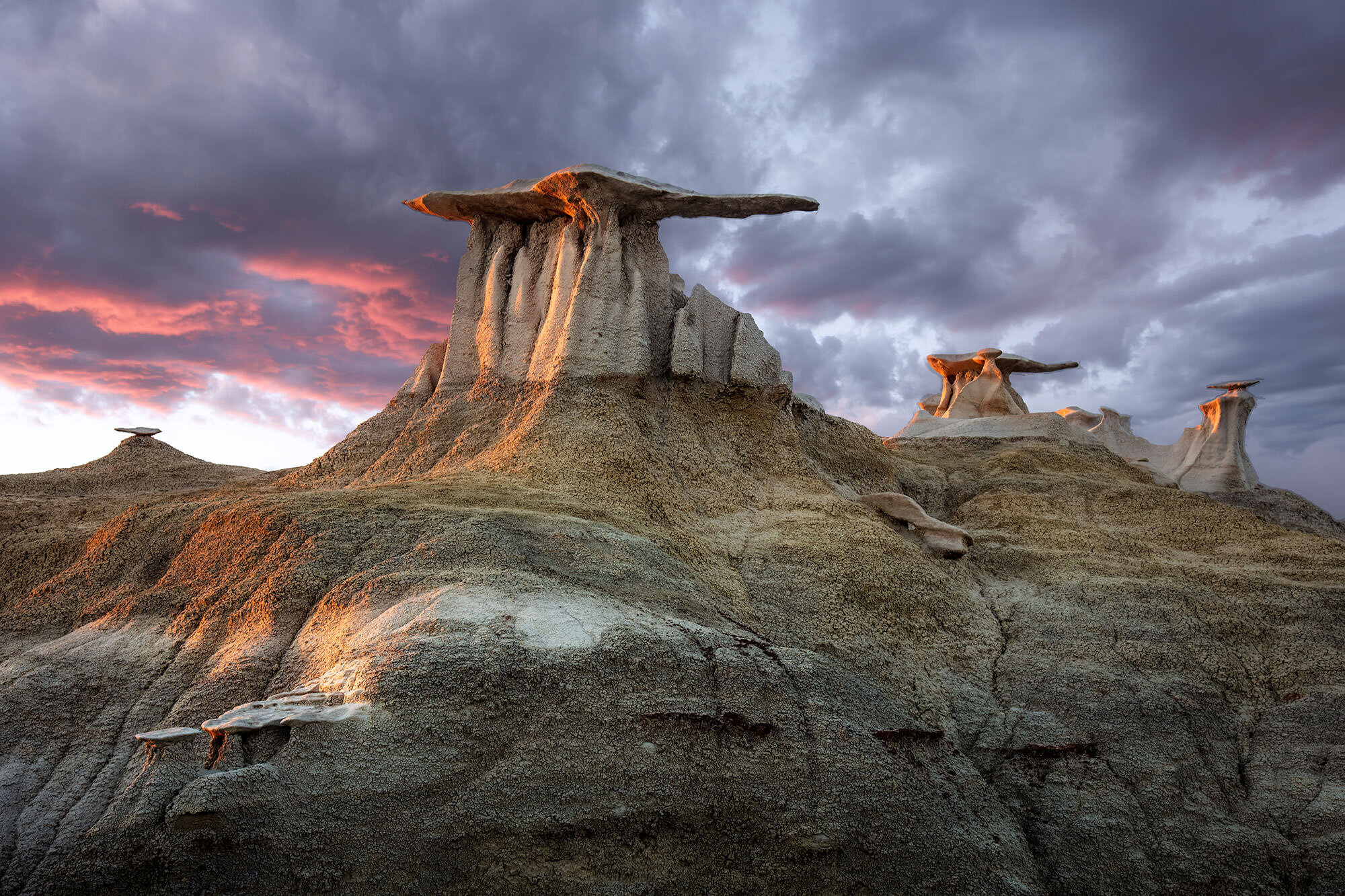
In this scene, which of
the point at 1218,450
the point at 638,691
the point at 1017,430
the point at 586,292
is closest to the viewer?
the point at 638,691

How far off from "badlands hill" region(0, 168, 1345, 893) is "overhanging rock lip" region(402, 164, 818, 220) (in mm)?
86

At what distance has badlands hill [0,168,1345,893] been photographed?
4176 mm

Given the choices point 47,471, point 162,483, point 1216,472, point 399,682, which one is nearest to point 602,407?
point 399,682

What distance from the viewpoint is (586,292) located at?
34.0 feet

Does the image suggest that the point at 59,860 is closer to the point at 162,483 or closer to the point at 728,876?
the point at 728,876

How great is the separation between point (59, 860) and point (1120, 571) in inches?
397

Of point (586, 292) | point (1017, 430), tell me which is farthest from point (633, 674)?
point (1017, 430)

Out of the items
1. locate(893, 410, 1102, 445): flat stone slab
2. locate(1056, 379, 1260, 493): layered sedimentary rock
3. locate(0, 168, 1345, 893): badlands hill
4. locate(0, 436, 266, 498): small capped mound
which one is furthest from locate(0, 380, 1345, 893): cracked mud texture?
locate(1056, 379, 1260, 493): layered sedimentary rock

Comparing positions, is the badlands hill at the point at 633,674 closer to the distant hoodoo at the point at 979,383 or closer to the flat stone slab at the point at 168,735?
the flat stone slab at the point at 168,735

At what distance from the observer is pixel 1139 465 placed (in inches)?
706

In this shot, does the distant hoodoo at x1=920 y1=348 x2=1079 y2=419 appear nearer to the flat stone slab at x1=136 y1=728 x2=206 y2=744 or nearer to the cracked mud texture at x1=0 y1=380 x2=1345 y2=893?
the cracked mud texture at x1=0 y1=380 x2=1345 y2=893

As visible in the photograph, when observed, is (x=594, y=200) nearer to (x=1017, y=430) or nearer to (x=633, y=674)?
(x=633, y=674)

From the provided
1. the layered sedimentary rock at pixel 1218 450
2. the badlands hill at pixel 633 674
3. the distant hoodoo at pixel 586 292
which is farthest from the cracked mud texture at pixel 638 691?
the layered sedimentary rock at pixel 1218 450

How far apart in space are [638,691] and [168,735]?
105 inches
